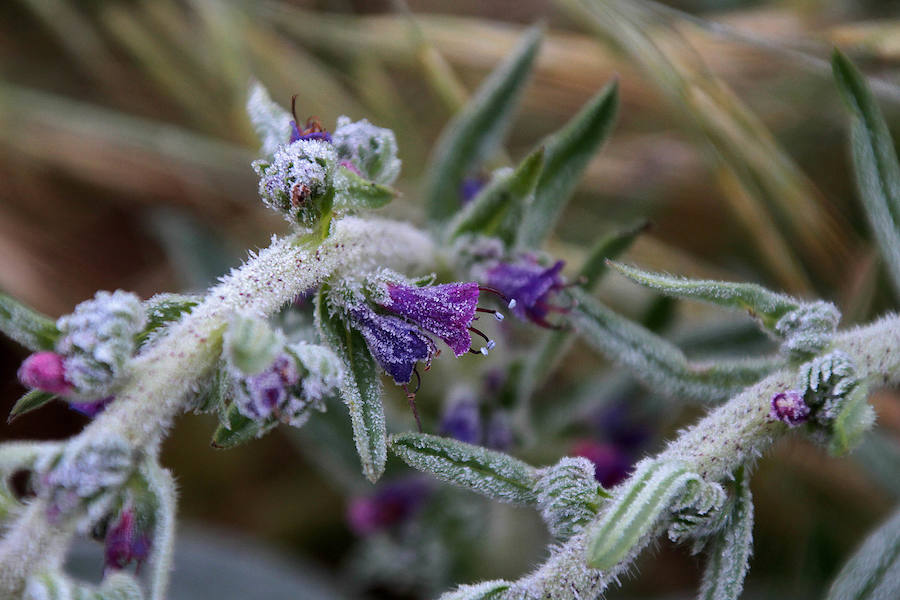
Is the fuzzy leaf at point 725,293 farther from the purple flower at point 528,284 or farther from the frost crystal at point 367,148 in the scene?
the frost crystal at point 367,148

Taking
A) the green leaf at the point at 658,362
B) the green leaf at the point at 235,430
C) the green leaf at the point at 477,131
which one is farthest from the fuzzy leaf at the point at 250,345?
the green leaf at the point at 477,131

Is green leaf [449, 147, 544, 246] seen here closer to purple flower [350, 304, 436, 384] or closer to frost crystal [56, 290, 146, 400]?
purple flower [350, 304, 436, 384]

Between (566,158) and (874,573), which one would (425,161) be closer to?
(566,158)

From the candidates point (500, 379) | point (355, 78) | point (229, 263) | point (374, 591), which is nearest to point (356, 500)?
point (374, 591)

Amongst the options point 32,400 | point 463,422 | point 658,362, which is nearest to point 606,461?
point 463,422

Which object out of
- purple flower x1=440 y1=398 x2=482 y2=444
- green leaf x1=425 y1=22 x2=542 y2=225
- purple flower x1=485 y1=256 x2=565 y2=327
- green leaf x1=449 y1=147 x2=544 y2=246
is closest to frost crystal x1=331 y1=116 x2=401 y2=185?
green leaf x1=449 y1=147 x2=544 y2=246

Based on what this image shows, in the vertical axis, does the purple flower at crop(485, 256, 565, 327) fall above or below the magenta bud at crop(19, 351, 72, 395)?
below

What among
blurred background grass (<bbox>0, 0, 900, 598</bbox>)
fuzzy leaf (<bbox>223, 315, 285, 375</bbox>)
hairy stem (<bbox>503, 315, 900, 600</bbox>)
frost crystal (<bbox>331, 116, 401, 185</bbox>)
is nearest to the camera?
fuzzy leaf (<bbox>223, 315, 285, 375</bbox>)
